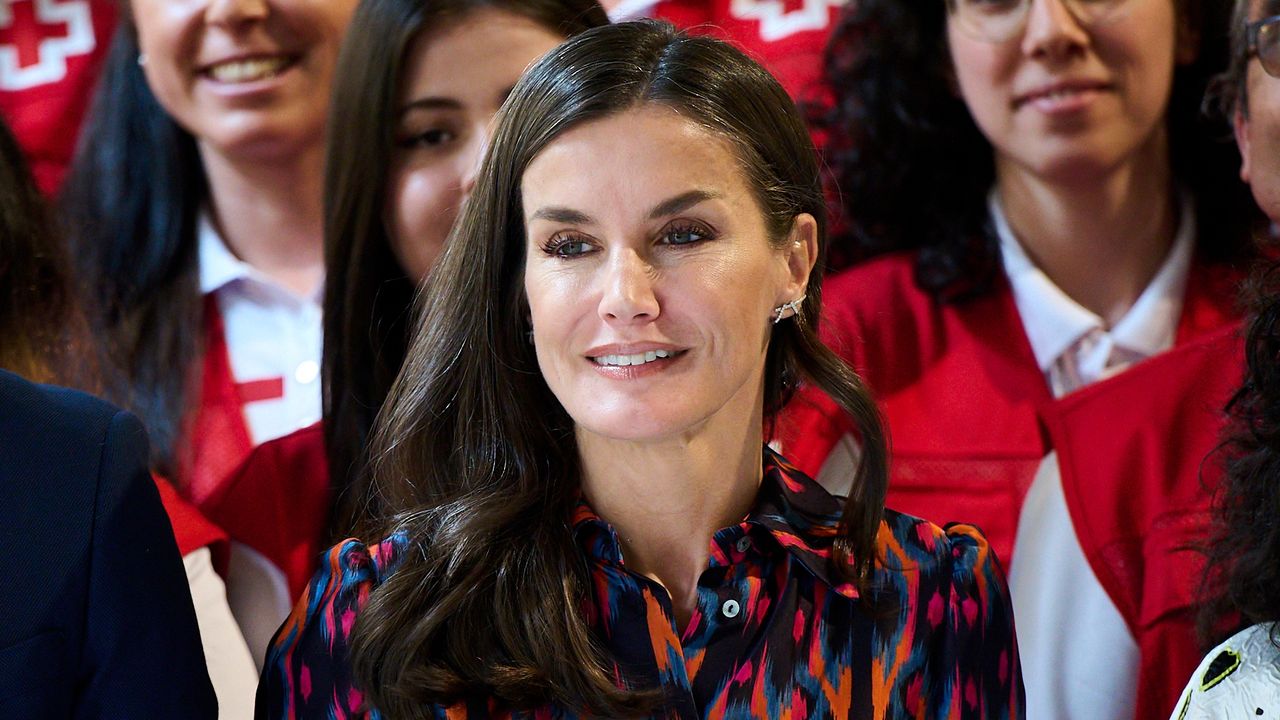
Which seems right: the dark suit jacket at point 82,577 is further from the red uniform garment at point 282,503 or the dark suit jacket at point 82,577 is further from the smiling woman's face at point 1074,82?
the smiling woman's face at point 1074,82

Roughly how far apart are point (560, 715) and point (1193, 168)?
1.61 meters

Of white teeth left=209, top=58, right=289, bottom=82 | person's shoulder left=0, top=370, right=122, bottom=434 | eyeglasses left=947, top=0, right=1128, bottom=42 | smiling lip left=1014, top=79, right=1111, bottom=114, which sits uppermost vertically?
white teeth left=209, top=58, right=289, bottom=82

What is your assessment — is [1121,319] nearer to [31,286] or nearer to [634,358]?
[634,358]

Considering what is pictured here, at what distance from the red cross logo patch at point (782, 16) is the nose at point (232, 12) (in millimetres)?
959

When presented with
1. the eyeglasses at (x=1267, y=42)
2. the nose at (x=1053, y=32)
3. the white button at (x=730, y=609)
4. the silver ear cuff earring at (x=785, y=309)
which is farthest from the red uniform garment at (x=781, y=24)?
the white button at (x=730, y=609)

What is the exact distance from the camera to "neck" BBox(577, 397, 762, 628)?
76.2 inches

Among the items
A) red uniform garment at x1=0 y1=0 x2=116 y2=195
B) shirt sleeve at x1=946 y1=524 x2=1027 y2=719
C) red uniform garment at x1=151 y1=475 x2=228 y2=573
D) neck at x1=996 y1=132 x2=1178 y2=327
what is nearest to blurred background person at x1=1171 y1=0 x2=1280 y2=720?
shirt sleeve at x1=946 y1=524 x2=1027 y2=719

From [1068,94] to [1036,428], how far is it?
0.54 meters

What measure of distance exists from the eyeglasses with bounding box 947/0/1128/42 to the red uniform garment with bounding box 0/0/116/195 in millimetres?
1771

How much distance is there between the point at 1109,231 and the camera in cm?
277

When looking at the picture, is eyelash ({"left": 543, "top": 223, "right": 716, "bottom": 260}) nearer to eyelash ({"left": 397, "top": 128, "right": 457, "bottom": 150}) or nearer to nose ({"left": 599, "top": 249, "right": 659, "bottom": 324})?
nose ({"left": 599, "top": 249, "right": 659, "bottom": 324})

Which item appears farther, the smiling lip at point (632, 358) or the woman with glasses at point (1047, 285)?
the woman with glasses at point (1047, 285)

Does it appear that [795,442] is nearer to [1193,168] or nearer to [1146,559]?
[1146,559]

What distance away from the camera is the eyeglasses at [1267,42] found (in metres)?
2.28
